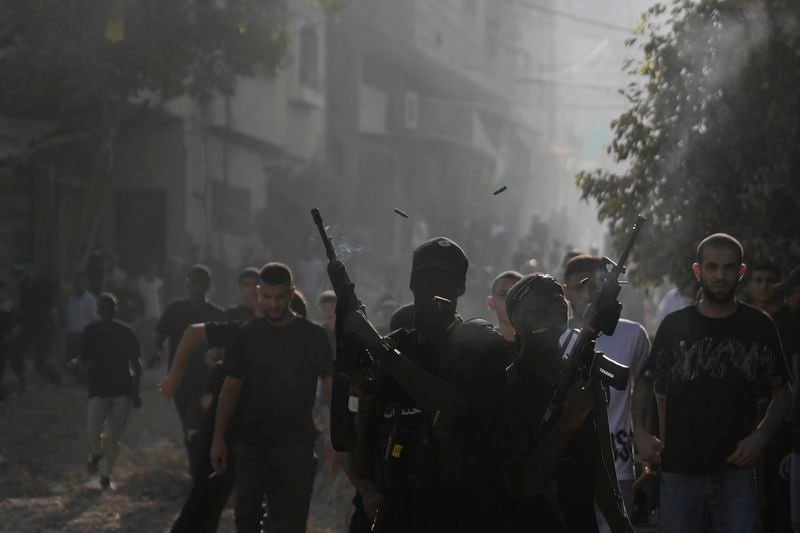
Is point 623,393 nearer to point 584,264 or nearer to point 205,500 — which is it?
point 584,264

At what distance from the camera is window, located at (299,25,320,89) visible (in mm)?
32844

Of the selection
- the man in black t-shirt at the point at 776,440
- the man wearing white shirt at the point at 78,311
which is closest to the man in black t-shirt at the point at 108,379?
the man wearing white shirt at the point at 78,311

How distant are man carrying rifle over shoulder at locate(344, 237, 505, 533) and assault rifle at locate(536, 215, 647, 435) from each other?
0.64 feet

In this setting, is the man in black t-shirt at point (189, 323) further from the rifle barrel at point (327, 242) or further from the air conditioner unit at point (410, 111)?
the air conditioner unit at point (410, 111)

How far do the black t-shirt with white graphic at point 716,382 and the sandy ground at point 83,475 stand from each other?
4.60 meters

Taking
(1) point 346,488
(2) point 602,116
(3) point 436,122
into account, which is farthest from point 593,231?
(1) point 346,488

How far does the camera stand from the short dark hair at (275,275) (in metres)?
7.92

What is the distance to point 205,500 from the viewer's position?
8.19 meters

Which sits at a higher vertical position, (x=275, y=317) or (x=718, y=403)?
(x=275, y=317)

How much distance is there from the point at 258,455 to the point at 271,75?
15173mm

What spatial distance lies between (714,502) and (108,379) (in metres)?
7.76

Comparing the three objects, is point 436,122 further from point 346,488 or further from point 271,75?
point 346,488

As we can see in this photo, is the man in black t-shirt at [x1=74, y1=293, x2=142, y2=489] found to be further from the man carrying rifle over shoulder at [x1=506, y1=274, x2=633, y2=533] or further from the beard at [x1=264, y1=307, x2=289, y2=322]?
the man carrying rifle over shoulder at [x1=506, y1=274, x2=633, y2=533]

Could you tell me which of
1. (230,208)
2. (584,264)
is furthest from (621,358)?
→ (230,208)
